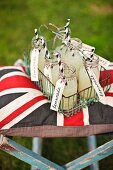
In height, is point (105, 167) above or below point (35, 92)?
below

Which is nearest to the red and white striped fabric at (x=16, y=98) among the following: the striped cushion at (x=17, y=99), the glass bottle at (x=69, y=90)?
the striped cushion at (x=17, y=99)

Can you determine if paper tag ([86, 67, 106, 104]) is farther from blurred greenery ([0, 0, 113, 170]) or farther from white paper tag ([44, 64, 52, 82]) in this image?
blurred greenery ([0, 0, 113, 170])

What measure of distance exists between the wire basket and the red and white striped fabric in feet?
0.15

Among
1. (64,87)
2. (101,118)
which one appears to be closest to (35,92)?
(64,87)

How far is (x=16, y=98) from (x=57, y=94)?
0.65 ft

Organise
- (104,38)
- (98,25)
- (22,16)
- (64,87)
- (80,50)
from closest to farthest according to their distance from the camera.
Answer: (64,87) < (80,50) < (104,38) < (98,25) < (22,16)

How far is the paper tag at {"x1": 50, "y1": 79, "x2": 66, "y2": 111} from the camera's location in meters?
1.48

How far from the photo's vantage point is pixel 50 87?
1577mm

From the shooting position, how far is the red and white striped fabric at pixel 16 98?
151 cm

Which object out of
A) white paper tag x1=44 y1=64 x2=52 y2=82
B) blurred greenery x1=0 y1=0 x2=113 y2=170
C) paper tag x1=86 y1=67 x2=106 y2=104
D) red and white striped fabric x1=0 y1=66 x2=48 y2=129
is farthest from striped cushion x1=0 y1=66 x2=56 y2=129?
blurred greenery x1=0 y1=0 x2=113 y2=170

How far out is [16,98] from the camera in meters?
1.57

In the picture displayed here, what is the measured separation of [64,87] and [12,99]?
9.5 inches

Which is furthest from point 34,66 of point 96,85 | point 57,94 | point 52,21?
point 52,21

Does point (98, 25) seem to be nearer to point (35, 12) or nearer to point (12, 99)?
point (35, 12)
